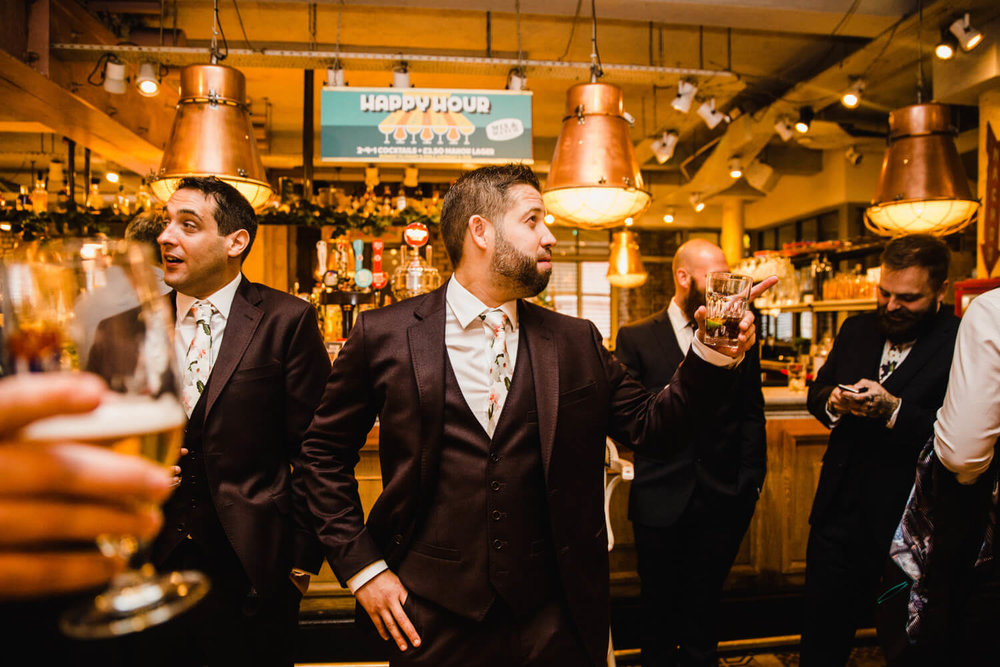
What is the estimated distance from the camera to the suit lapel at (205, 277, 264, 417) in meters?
1.63

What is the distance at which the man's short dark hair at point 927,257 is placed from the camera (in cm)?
226

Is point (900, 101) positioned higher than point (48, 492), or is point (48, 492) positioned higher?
point (900, 101)

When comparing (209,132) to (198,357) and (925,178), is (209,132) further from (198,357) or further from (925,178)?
(925,178)

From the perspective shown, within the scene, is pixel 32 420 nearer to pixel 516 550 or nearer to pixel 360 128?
pixel 516 550

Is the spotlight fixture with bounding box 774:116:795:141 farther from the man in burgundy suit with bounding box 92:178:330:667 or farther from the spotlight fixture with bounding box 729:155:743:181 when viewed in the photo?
the man in burgundy suit with bounding box 92:178:330:667

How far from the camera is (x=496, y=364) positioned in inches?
60.0

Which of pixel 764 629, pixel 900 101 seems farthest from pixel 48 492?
pixel 900 101

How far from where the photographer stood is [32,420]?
0.94 feet

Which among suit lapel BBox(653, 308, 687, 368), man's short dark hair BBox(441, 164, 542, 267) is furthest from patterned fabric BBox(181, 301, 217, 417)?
suit lapel BBox(653, 308, 687, 368)

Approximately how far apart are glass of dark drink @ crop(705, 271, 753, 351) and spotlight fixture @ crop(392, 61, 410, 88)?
2.55m

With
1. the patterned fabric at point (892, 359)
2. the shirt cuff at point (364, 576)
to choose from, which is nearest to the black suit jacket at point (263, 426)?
the shirt cuff at point (364, 576)

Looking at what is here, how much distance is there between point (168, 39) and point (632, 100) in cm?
487

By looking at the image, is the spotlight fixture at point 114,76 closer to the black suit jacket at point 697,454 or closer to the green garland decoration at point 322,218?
the green garland decoration at point 322,218

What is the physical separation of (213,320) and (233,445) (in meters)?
0.39
